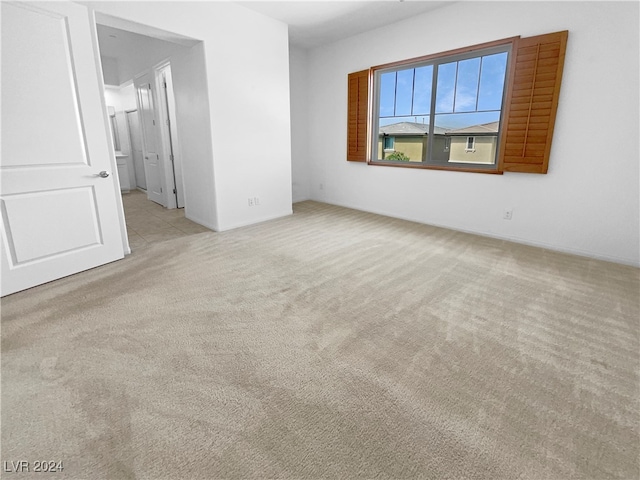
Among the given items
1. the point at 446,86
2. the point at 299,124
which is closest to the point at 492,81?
the point at 446,86

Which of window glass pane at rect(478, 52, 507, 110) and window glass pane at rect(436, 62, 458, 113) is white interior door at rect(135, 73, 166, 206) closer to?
window glass pane at rect(436, 62, 458, 113)

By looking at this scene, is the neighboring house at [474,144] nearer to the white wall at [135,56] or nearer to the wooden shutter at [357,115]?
the wooden shutter at [357,115]

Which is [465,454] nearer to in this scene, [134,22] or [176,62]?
[134,22]

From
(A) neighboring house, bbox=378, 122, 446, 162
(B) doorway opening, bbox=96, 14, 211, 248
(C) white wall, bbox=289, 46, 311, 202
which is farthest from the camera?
(C) white wall, bbox=289, 46, 311, 202

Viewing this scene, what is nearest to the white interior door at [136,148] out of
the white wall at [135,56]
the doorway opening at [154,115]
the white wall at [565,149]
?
the doorway opening at [154,115]

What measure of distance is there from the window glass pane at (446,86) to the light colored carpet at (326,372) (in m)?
2.34

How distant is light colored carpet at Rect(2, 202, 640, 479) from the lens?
4.17 feet

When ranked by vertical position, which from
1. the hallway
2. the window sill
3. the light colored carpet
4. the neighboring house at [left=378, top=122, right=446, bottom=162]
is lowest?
the light colored carpet

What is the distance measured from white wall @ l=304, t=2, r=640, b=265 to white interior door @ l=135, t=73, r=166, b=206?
3.51 metres

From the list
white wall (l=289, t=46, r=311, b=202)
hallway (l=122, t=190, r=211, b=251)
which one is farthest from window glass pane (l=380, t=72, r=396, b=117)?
hallway (l=122, t=190, r=211, b=251)

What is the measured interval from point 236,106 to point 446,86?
2754 millimetres

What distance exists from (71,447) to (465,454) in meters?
1.60

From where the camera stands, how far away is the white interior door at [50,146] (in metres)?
2.42

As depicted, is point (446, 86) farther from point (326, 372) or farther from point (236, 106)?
point (326, 372)
